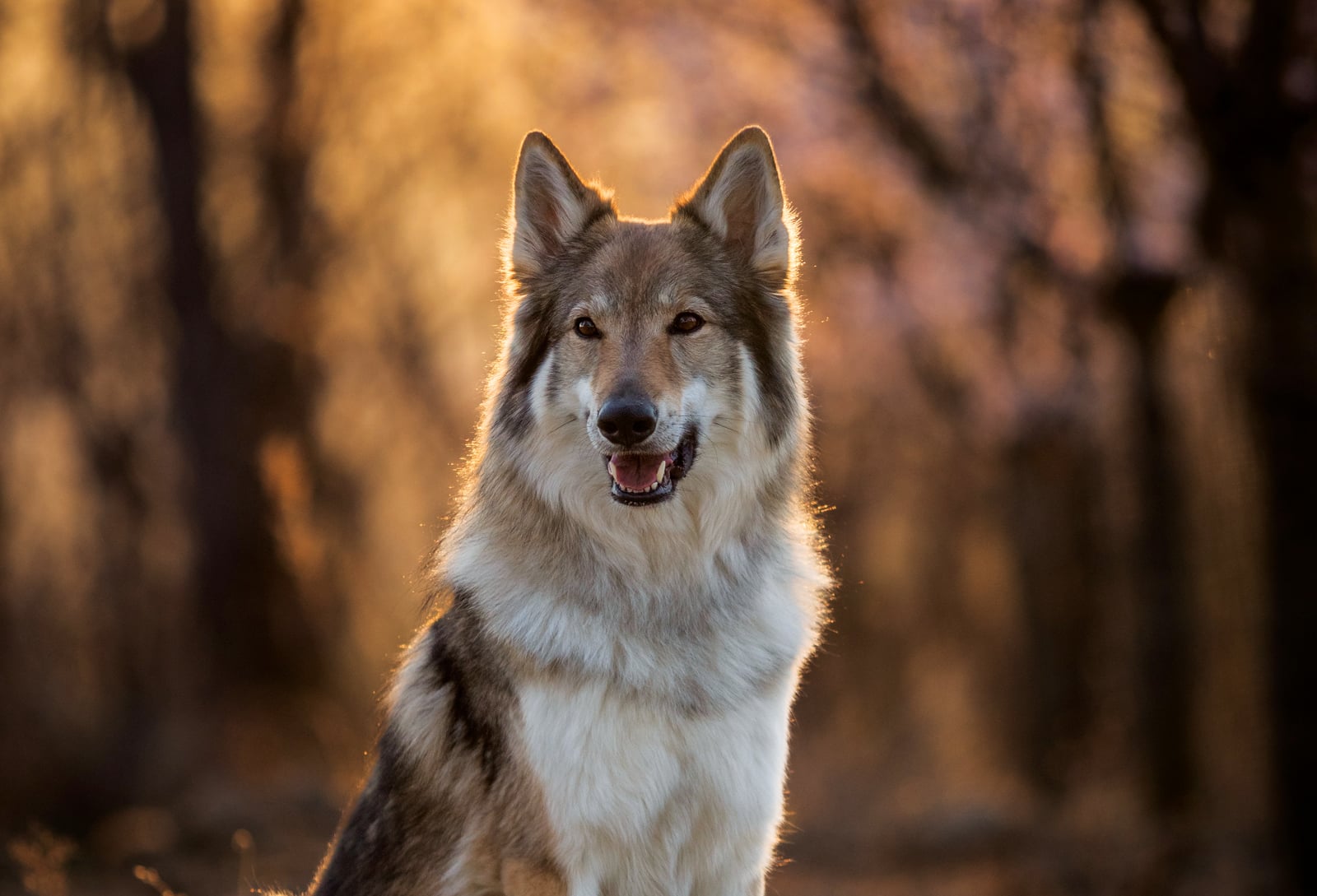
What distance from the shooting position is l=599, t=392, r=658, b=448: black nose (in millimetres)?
3896

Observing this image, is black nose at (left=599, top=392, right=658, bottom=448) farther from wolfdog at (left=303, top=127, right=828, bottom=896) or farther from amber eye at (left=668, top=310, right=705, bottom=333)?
amber eye at (left=668, top=310, right=705, bottom=333)

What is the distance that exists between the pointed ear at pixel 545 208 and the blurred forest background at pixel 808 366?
159 inches

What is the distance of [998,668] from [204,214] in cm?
1056

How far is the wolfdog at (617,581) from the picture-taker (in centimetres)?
364

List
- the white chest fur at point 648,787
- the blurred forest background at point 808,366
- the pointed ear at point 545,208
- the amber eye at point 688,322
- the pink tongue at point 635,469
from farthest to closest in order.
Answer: the blurred forest background at point 808,366
the pointed ear at point 545,208
the amber eye at point 688,322
the pink tongue at point 635,469
the white chest fur at point 648,787

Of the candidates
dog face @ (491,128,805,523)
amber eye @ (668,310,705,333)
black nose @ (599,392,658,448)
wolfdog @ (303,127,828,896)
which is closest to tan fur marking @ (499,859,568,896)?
wolfdog @ (303,127,828,896)

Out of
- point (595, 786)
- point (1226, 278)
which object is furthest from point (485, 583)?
point (1226, 278)

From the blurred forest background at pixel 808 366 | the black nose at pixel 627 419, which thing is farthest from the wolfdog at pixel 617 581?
the blurred forest background at pixel 808 366

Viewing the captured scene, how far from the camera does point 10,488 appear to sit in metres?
11.2

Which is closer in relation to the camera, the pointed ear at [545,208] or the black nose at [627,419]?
the black nose at [627,419]

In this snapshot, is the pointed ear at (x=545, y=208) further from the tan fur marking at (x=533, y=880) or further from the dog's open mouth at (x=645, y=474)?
the tan fur marking at (x=533, y=880)

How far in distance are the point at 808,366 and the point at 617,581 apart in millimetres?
8795

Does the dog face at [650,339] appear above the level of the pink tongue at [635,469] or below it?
above

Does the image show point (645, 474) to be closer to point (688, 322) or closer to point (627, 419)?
point (627, 419)
